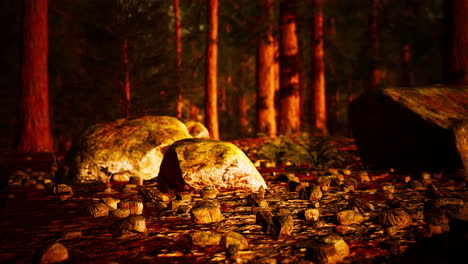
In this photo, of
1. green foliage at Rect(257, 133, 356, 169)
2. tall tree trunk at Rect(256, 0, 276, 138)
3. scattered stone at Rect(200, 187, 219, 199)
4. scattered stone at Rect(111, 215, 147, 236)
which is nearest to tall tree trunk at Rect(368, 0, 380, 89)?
tall tree trunk at Rect(256, 0, 276, 138)

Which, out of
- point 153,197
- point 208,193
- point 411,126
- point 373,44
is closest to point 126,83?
point 153,197

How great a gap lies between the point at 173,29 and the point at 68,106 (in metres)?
5.56

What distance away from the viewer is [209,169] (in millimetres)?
3867

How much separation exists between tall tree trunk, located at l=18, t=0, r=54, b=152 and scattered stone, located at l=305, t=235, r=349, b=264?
839cm

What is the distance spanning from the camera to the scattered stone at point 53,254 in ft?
5.96

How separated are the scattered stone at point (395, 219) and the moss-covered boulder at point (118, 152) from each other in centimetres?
342

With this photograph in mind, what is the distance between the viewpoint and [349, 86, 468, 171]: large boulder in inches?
174

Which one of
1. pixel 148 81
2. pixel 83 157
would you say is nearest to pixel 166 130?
pixel 83 157

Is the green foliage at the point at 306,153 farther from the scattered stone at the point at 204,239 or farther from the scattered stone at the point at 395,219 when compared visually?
the scattered stone at the point at 204,239

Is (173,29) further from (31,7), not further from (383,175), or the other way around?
(383,175)

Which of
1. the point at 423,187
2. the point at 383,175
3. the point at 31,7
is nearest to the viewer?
the point at 423,187

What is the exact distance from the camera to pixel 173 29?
1497 cm

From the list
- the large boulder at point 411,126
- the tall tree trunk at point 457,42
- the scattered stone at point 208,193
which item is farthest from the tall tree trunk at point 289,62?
the scattered stone at point 208,193

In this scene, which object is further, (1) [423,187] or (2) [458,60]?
(2) [458,60]
